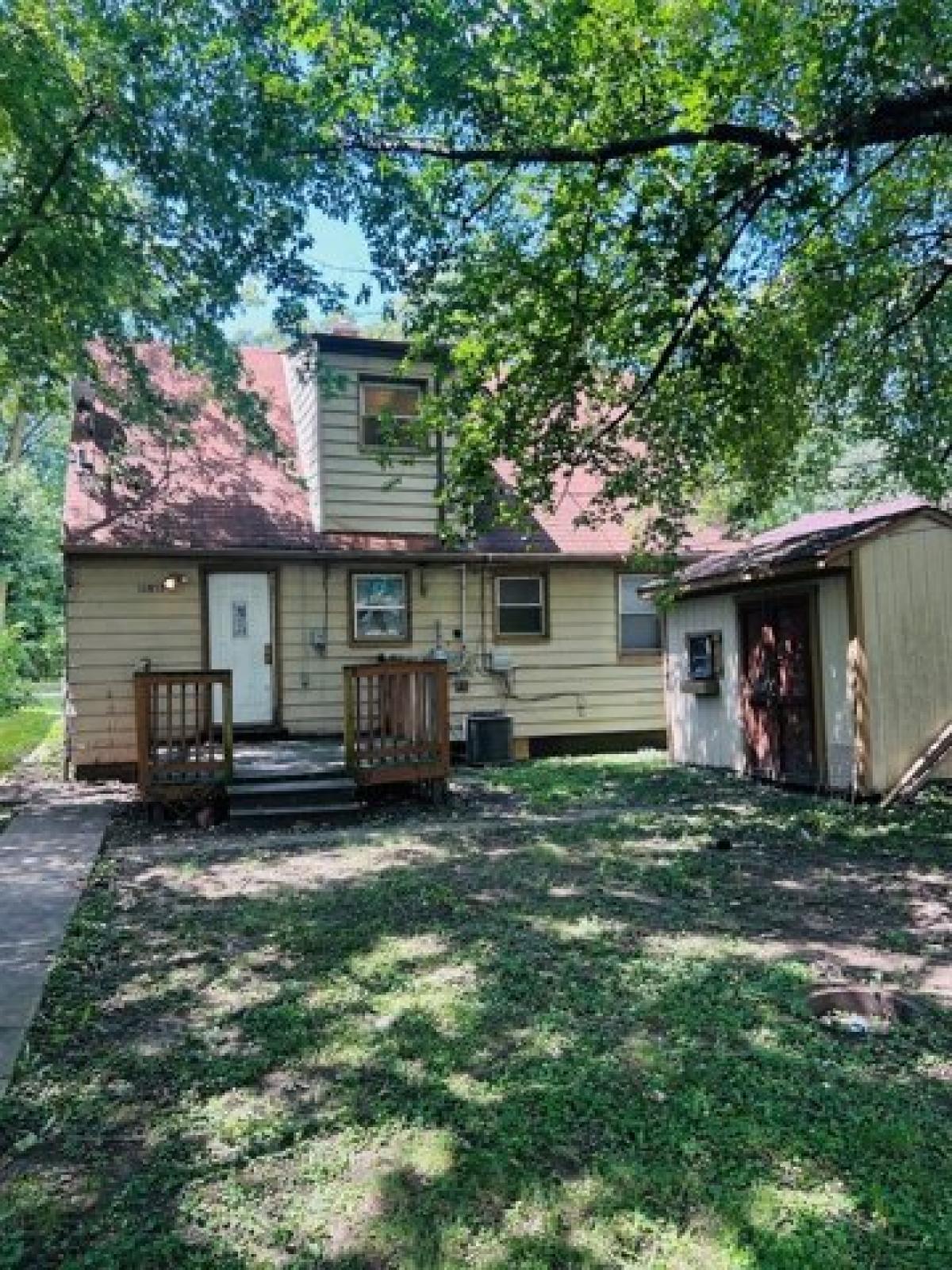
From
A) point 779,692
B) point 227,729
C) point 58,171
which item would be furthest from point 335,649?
point 58,171

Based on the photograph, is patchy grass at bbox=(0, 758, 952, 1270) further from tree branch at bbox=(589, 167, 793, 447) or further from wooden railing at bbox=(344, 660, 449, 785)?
tree branch at bbox=(589, 167, 793, 447)

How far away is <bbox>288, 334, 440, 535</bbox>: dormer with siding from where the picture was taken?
11742mm

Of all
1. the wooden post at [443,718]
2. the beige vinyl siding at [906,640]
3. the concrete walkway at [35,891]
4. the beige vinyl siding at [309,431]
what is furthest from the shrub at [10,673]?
the beige vinyl siding at [906,640]

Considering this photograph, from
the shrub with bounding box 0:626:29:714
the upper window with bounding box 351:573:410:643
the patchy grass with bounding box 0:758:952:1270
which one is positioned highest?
the upper window with bounding box 351:573:410:643

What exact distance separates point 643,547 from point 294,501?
16.3ft

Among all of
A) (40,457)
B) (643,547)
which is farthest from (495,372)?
(40,457)

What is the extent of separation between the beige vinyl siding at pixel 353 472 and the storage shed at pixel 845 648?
426 centimetres

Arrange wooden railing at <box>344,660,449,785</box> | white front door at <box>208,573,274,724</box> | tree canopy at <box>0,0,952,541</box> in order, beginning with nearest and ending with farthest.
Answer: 1. tree canopy at <box>0,0,952,541</box>
2. wooden railing at <box>344,660,449,785</box>
3. white front door at <box>208,573,274,724</box>

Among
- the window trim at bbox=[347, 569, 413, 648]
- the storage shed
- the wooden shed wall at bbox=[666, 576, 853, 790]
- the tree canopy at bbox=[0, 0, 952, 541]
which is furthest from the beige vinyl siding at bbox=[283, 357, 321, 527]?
the storage shed

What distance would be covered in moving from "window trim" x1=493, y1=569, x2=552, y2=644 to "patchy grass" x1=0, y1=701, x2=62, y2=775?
6.70 metres

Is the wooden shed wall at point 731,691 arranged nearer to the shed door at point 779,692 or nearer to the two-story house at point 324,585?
the shed door at point 779,692

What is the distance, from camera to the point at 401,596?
12.2 m

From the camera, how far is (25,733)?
630 inches

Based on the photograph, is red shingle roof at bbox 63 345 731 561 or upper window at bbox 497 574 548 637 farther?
upper window at bbox 497 574 548 637
